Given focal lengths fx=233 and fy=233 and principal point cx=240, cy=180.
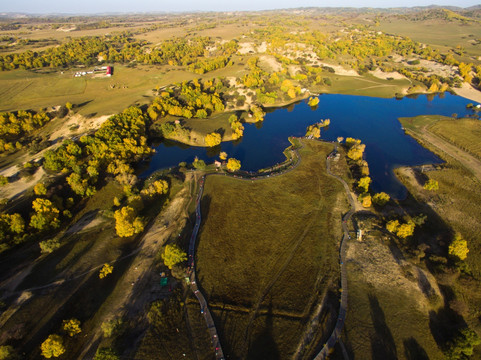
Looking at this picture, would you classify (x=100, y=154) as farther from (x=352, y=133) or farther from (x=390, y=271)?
(x=352, y=133)

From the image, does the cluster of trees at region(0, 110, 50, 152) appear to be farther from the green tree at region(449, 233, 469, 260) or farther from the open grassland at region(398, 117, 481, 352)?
the open grassland at region(398, 117, 481, 352)

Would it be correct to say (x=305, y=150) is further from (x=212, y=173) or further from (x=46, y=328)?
(x=46, y=328)

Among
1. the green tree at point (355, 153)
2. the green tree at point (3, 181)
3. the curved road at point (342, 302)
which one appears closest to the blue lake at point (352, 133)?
the green tree at point (355, 153)

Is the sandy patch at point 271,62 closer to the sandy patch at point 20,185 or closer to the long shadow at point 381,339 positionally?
the sandy patch at point 20,185

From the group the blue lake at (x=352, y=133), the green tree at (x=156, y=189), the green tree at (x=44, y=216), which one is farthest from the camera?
the blue lake at (x=352, y=133)

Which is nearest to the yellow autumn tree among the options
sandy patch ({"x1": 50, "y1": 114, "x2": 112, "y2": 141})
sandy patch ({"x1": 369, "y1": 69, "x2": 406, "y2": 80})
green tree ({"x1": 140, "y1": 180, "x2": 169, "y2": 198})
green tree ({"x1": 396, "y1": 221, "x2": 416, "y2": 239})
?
green tree ({"x1": 396, "y1": 221, "x2": 416, "y2": 239})
